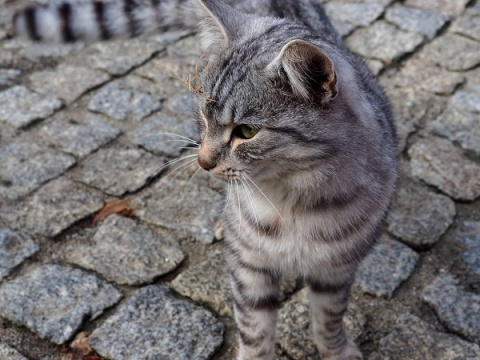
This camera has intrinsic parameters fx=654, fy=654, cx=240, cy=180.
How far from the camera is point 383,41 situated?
466 cm

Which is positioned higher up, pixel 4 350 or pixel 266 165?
pixel 266 165

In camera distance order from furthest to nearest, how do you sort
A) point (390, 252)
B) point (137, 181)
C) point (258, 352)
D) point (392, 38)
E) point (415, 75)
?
1. point (392, 38)
2. point (415, 75)
3. point (137, 181)
4. point (390, 252)
5. point (258, 352)

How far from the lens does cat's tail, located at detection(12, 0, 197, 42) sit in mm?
3652

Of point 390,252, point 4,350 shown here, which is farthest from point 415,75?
point 4,350

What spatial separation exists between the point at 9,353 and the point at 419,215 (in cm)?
210

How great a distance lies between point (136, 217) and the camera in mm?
3434

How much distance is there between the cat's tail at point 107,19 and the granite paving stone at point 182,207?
2.84 ft

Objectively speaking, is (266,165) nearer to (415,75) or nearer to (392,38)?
(415,75)

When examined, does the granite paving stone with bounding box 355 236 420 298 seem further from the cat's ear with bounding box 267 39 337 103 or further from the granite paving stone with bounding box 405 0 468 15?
the granite paving stone with bounding box 405 0 468 15

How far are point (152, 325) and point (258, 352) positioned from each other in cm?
52

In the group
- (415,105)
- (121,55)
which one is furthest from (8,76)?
(415,105)

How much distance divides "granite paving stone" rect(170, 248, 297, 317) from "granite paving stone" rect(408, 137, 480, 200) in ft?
3.55

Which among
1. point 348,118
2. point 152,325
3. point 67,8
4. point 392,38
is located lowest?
point 152,325

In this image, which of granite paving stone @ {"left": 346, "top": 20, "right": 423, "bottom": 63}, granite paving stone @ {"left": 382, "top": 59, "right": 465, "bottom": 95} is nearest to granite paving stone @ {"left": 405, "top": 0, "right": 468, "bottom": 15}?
granite paving stone @ {"left": 346, "top": 20, "right": 423, "bottom": 63}
